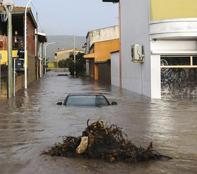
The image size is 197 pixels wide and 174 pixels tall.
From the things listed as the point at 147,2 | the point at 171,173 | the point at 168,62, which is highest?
the point at 147,2

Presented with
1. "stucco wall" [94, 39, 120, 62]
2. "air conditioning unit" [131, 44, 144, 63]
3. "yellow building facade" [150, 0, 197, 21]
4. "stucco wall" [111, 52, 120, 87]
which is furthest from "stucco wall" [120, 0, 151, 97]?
"stucco wall" [94, 39, 120, 62]

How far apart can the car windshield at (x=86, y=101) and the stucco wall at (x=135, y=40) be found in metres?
8.63

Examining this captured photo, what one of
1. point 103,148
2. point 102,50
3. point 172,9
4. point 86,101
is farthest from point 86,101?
point 102,50

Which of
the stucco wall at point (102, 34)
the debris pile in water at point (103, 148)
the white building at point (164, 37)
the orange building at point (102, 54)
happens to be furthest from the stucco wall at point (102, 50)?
the debris pile in water at point (103, 148)

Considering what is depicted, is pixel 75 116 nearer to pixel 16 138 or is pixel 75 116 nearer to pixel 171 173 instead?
pixel 16 138

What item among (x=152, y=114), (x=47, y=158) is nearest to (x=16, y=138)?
(x=47, y=158)

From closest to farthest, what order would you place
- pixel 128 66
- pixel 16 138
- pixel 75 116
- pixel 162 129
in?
pixel 16 138
pixel 162 129
pixel 75 116
pixel 128 66

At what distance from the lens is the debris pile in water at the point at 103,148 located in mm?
10234

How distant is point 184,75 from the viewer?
106 feet

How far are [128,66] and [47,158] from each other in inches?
1280

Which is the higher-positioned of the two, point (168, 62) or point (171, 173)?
point (168, 62)

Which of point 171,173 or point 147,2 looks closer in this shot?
point 171,173

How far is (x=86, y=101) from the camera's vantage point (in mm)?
23812

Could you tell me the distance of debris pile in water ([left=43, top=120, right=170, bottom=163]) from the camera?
1023cm
